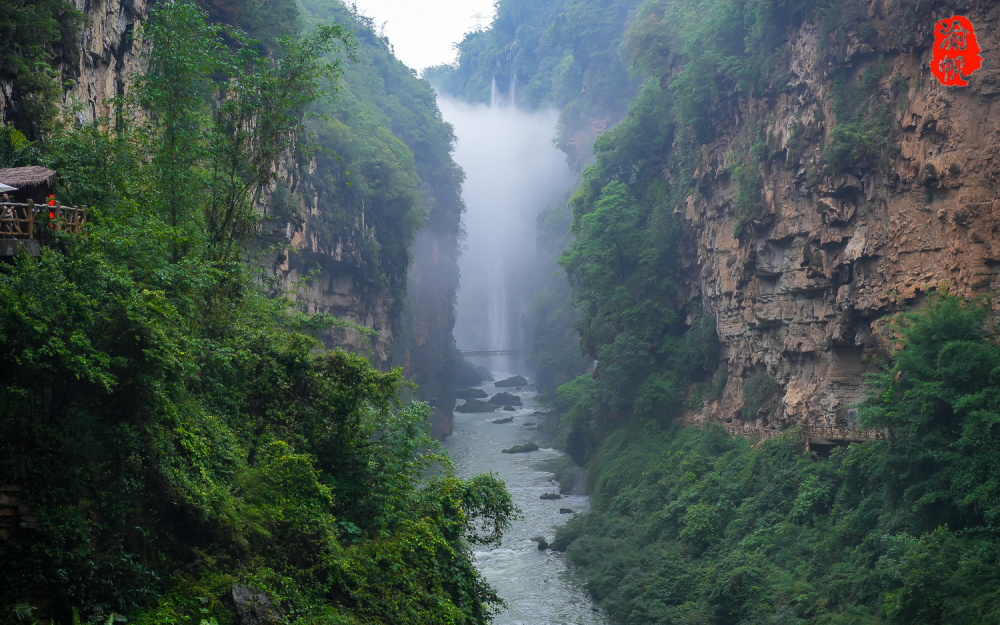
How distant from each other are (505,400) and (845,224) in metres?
38.9

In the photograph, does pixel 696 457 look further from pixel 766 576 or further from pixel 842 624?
pixel 842 624

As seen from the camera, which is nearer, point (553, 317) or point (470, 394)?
point (470, 394)

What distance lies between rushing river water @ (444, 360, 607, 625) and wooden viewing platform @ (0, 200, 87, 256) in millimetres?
12098

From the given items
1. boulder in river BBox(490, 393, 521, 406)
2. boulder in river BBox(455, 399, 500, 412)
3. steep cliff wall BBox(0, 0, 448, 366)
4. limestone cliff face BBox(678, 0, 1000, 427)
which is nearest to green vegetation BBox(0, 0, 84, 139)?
steep cliff wall BBox(0, 0, 448, 366)

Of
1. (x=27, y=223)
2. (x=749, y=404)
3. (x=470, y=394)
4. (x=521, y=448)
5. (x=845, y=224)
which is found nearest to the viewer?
(x=27, y=223)

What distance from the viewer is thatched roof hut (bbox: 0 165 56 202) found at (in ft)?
37.0

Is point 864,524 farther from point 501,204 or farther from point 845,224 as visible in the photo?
point 501,204

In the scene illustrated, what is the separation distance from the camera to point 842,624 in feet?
53.3

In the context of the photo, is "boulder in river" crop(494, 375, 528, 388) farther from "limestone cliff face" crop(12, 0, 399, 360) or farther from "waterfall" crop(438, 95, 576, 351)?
"limestone cliff face" crop(12, 0, 399, 360)

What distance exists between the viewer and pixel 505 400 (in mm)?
59594

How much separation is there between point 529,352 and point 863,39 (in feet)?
175

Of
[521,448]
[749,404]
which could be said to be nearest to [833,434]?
[749,404]

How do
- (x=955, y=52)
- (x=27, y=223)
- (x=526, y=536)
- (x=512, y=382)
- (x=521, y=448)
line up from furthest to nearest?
1. (x=512, y=382)
2. (x=521, y=448)
3. (x=526, y=536)
4. (x=955, y=52)
5. (x=27, y=223)

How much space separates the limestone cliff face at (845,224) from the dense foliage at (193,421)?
45.4 ft
